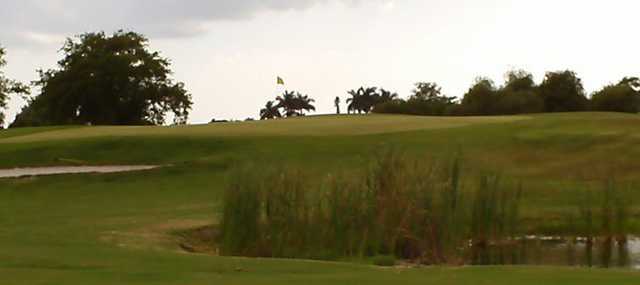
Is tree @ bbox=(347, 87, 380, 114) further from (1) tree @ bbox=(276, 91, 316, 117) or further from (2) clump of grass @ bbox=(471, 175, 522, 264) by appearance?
(2) clump of grass @ bbox=(471, 175, 522, 264)

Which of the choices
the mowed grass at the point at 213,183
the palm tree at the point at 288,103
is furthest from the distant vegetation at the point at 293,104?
the mowed grass at the point at 213,183

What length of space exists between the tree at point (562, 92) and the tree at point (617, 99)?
4.90 ft

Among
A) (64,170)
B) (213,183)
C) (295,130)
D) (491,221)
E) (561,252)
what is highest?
(295,130)

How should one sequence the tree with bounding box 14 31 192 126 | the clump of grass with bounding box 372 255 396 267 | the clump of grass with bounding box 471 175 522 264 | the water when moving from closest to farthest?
the clump of grass with bounding box 372 255 396 267 < the water < the clump of grass with bounding box 471 175 522 264 < the tree with bounding box 14 31 192 126

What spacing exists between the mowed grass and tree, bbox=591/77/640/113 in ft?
129

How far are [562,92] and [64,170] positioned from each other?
60.2 m

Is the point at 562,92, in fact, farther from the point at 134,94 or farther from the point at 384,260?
the point at 384,260

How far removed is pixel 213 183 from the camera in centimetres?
3428

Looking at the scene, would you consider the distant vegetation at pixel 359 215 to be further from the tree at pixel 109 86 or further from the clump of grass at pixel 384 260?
the tree at pixel 109 86

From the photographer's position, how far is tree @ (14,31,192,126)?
8256 centimetres

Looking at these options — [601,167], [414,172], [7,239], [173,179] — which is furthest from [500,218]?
[173,179]

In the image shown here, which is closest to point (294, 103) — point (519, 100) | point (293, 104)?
point (293, 104)

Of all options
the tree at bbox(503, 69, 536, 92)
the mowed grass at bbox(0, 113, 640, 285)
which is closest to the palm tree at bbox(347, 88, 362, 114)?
the tree at bbox(503, 69, 536, 92)

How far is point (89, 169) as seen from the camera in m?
37.8
